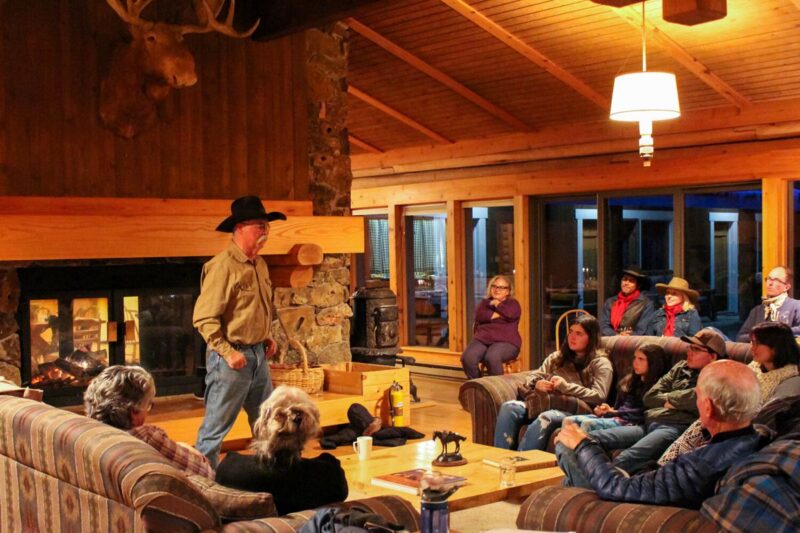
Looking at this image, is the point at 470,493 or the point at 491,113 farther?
the point at 491,113

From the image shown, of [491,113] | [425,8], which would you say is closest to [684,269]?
[491,113]

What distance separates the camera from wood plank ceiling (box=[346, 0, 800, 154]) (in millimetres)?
7281

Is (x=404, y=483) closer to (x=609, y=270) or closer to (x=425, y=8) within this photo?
(x=425, y=8)

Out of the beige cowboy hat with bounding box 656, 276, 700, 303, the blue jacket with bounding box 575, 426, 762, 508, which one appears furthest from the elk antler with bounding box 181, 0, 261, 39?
the blue jacket with bounding box 575, 426, 762, 508

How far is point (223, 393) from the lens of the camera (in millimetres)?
5207

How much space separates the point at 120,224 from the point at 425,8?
3.23 m

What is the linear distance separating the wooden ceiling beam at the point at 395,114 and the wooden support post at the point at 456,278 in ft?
2.58

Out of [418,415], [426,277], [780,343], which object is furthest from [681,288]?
[426,277]

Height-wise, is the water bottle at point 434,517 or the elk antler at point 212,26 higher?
the elk antler at point 212,26

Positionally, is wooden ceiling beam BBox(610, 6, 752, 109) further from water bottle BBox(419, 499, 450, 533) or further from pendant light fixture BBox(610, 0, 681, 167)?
water bottle BBox(419, 499, 450, 533)

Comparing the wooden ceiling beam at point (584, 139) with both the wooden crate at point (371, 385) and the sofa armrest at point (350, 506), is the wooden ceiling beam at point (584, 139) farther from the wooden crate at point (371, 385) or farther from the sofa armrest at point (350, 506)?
the sofa armrest at point (350, 506)

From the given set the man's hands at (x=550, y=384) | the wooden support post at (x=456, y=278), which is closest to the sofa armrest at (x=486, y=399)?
the man's hands at (x=550, y=384)

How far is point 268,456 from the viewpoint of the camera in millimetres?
3199

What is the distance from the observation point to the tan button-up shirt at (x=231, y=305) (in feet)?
17.3
